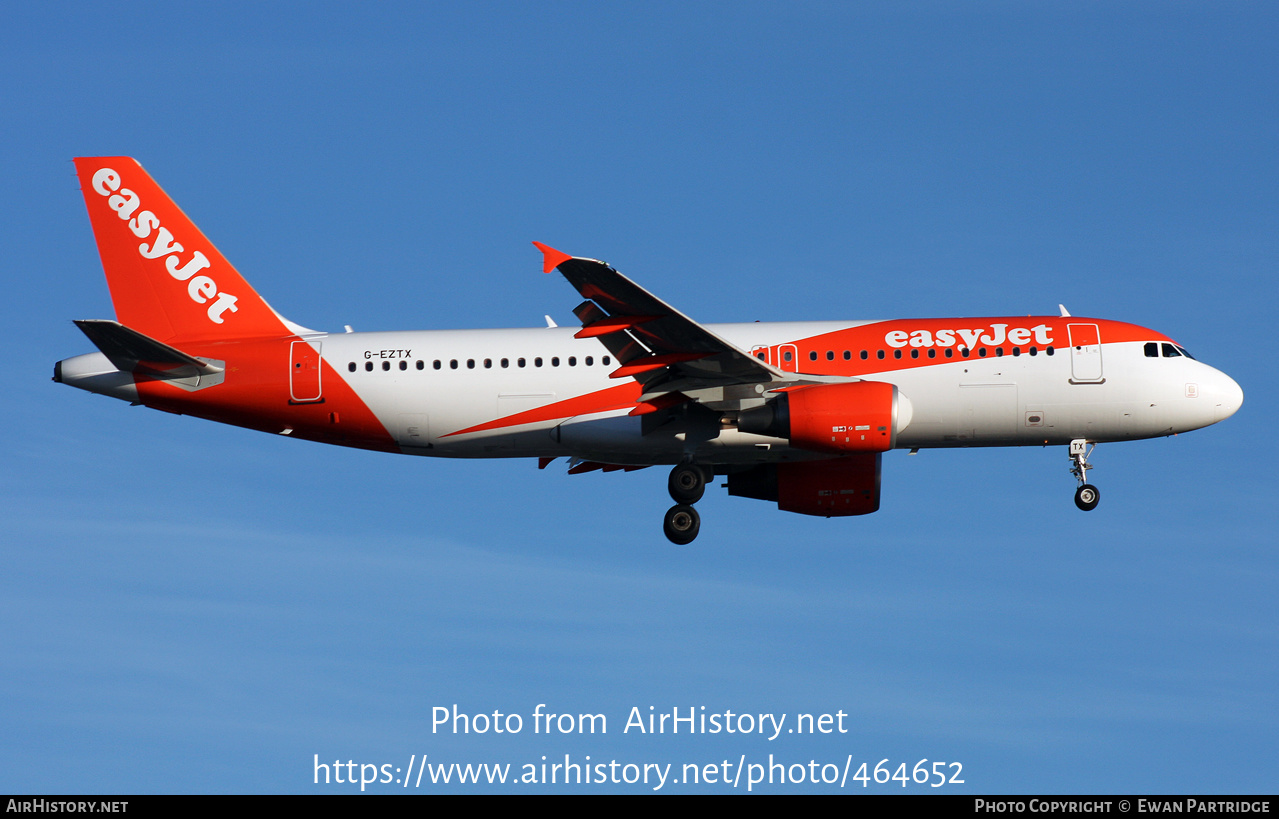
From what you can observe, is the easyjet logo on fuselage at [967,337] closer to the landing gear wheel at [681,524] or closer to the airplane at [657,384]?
the airplane at [657,384]

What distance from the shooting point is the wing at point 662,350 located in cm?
3238

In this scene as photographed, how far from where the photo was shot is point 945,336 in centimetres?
3656

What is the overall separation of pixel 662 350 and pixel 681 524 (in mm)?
5324

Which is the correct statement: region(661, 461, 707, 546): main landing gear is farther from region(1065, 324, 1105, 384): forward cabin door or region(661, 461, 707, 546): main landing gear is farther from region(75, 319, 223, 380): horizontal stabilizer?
region(75, 319, 223, 380): horizontal stabilizer

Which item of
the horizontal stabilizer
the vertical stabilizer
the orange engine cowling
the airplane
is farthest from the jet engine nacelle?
the horizontal stabilizer

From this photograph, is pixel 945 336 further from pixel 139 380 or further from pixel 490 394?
pixel 139 380

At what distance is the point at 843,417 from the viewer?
34.4m

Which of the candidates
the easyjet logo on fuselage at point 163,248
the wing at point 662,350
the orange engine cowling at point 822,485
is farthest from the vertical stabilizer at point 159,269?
the orange engine cowling at point 822,485

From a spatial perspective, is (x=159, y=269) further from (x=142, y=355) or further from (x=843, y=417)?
(x=843, y=417)

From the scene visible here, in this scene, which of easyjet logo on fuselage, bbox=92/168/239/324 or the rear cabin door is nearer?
the rear cabin door

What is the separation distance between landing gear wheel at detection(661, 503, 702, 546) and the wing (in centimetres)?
311

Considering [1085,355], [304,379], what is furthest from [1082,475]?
[304,379]

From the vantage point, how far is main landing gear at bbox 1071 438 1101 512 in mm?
37094

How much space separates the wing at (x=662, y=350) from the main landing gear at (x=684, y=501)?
209 centimetres
